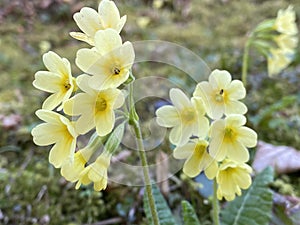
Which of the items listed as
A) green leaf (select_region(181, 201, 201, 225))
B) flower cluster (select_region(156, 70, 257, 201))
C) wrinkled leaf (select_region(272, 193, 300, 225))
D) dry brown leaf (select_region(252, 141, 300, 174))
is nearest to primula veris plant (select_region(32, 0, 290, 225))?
flower cluster (select_region(156, 70, 257, 201))

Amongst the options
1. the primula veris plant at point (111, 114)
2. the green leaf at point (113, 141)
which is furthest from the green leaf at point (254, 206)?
the green leaf at point (113, 141)

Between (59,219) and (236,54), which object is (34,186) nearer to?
(59,219)

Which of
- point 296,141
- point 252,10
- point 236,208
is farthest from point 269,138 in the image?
point 252,10

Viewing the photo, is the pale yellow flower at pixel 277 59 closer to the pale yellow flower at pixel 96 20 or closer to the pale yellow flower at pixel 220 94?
the pale yellow flower at pixel 220 94

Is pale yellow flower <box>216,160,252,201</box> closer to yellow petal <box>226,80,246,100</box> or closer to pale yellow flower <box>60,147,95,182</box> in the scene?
yellow petal <box>226,80,246,100</box>

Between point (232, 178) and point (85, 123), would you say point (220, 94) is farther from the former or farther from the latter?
point (85, 123)

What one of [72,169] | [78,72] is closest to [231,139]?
[72,169]
